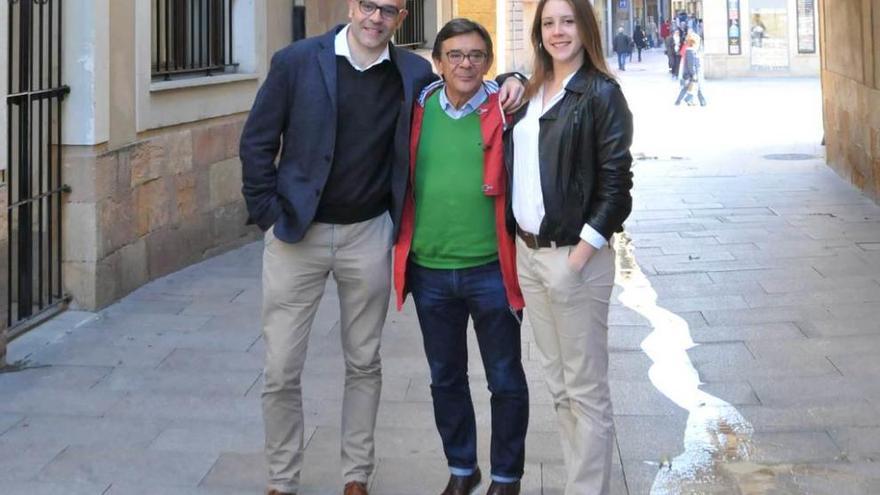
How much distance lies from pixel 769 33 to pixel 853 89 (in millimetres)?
22788

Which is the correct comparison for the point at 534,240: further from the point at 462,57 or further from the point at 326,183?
the point at 326,183

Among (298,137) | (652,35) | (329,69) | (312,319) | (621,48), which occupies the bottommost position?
(312,319)

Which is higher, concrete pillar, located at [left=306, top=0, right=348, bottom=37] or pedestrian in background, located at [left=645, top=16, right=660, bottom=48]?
pedestrian in background, located at [left=645, top=16, right=660, bottom=48]

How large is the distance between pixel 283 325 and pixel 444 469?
1021mm

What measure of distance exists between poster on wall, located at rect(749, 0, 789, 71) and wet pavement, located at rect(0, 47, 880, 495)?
2562 cm

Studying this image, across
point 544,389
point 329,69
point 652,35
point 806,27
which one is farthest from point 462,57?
point 652,35

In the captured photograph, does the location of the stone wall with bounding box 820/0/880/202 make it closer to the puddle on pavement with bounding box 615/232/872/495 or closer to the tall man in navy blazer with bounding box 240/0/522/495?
the puddle on pavement with bounding box 615/232/872/495

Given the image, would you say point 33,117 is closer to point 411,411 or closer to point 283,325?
point 411,411

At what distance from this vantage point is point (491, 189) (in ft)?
13.9

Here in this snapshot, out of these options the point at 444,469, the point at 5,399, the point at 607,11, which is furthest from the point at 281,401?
the point at 607,11

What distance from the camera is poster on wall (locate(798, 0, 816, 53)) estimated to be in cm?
3531

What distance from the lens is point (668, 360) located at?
6871mm

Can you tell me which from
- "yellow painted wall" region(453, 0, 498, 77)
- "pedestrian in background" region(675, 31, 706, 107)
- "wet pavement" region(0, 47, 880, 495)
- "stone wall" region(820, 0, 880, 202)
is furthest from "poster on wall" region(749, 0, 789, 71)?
"wet pavement" region(0, 47, 880, 495)

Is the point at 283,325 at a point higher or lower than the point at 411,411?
higher
